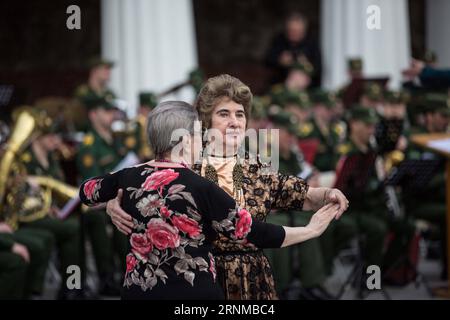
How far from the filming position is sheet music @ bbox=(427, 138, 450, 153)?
7.26m

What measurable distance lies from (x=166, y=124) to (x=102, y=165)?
16.7 feet

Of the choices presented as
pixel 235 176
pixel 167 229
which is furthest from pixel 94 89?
pixel 167 229

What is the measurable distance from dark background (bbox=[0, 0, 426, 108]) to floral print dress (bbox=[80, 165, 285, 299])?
10.9m

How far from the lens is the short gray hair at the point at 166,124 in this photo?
396 cm

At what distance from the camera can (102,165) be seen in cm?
898

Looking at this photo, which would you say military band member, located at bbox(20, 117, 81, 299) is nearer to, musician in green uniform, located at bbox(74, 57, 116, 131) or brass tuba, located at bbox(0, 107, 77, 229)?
brass tuba, located at bbox(0, 107, 77, 229)

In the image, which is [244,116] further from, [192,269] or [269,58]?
[269,58]

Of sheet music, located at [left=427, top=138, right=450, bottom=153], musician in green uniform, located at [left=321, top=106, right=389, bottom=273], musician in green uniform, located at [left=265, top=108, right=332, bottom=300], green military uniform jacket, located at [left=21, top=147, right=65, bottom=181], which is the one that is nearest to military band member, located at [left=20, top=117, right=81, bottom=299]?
green military uniform jacket, located at [left=21, top=147, right=65, bottom=181]

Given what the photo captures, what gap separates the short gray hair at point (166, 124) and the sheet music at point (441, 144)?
12.0 feet

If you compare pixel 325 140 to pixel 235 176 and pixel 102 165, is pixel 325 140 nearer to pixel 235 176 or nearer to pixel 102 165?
pixel 102 165

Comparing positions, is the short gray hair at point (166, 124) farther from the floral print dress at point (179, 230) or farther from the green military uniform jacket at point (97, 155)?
the green military uniform jacket at point (97, 155)
